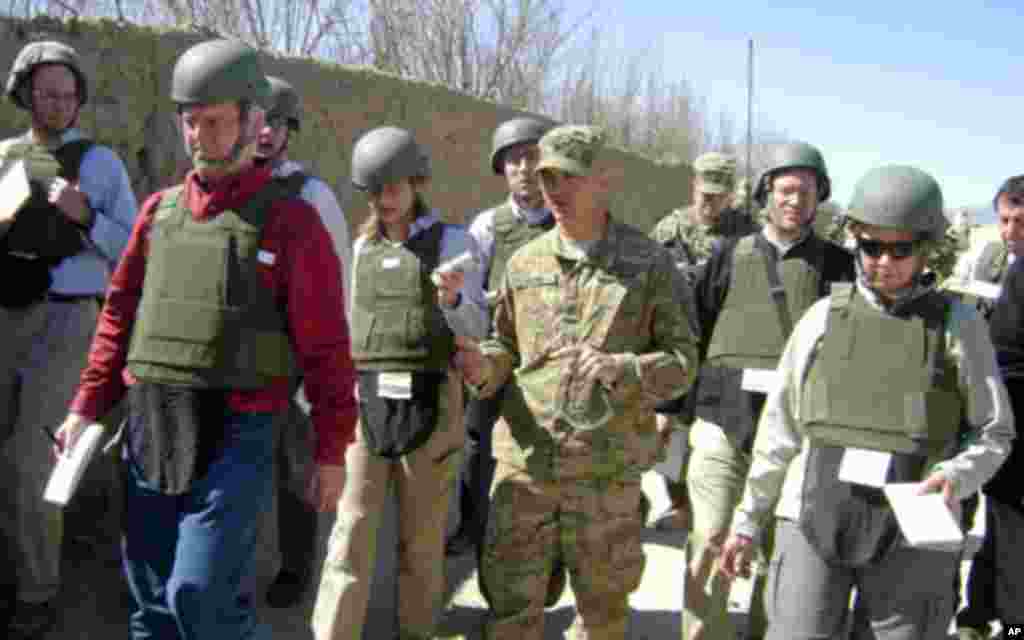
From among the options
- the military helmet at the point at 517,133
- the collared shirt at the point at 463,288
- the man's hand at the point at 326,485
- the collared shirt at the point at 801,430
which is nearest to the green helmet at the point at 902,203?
the collared shirt at the point at 801,430

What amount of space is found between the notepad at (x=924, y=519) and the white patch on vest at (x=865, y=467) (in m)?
0.06

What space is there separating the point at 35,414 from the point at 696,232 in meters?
3.80

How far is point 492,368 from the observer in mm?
3377

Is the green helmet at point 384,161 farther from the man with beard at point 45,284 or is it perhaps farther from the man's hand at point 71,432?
the man's hand at point 71,432

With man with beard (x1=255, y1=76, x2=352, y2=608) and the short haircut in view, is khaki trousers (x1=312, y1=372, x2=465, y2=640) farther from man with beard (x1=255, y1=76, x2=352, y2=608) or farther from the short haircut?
the short haircut

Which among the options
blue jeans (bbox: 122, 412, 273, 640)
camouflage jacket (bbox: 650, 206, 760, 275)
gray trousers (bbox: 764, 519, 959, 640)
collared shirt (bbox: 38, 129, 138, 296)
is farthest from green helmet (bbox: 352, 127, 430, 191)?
camouflage jacket (bbox: 650, 206, 760, 275)

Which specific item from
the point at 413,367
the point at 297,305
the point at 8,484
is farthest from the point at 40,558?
the point at 297,305

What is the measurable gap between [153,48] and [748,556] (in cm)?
413

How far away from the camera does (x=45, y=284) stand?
3939mm

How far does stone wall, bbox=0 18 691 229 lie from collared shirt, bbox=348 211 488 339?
0.69 metres

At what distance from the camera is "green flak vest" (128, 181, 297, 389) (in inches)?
107

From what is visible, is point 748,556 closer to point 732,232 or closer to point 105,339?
point 105,339

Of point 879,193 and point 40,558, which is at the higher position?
point 879,193

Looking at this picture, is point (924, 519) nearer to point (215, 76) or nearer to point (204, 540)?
point (204, 540)
